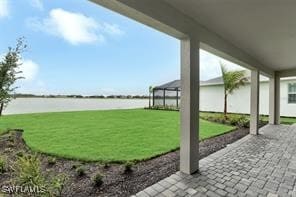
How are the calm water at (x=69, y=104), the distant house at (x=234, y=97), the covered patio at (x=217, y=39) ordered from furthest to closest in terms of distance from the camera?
the distant house at (x=234, y=97)
the calm water at (x=69, y=104)
the covered patio at (x=217, y=39)

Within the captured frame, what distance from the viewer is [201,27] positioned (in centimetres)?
409

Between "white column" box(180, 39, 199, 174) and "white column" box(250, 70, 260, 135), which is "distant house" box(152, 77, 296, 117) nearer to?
"white column" box(250, 70, 260, 135)

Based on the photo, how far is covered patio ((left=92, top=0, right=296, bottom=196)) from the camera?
10.2ft

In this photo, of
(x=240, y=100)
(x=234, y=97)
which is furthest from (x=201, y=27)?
(x=234, y=97)

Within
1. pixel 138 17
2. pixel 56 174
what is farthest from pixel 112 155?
pixel 138 17

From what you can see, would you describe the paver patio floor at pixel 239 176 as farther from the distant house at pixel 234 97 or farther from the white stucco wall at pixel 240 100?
the white stucco wall at pixel 240 100

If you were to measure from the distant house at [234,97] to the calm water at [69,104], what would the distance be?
7.54ft

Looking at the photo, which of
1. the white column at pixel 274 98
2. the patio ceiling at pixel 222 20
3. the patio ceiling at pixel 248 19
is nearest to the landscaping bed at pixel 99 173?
the patio ceiling at pixel 222 20

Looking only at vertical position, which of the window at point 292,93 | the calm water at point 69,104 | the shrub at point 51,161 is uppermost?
the window at point 292,93

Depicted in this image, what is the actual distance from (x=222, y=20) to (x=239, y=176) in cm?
288

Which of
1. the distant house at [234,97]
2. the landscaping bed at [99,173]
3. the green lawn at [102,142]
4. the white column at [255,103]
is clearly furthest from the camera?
the distant house at [234,97]

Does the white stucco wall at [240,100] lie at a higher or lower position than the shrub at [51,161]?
higher

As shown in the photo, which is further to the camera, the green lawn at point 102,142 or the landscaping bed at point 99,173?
the green lawn at point 102,142

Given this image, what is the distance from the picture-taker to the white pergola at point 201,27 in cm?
306
